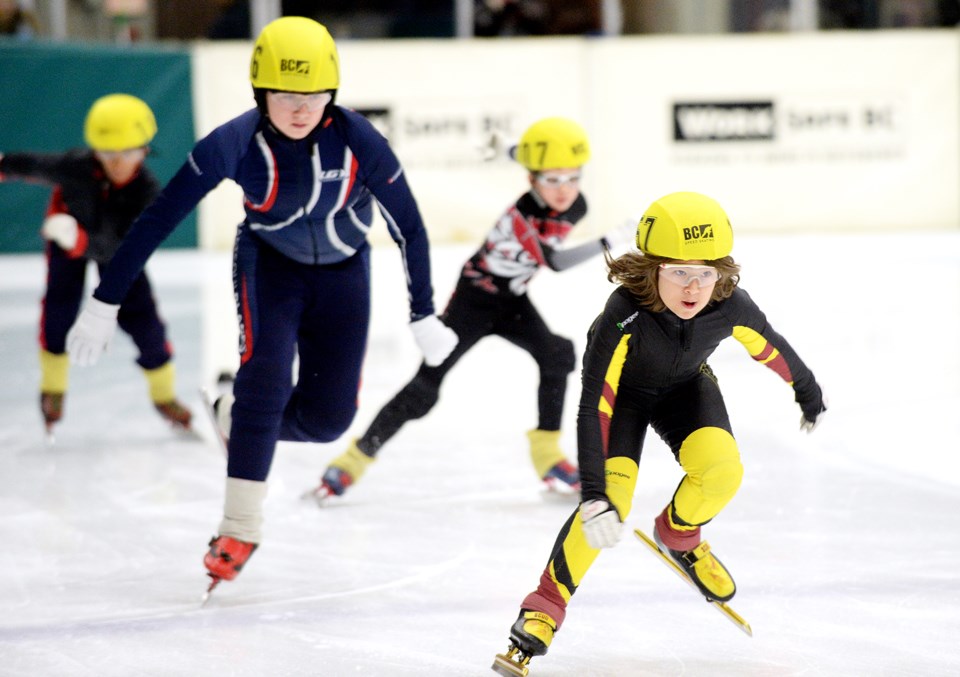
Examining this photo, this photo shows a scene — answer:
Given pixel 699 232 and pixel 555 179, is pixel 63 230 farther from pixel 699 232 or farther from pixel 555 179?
pixel 699 232

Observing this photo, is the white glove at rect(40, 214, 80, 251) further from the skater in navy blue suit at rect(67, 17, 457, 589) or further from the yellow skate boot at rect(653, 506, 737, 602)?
the yellow skate boot at rect(653, 506, 737, 602)

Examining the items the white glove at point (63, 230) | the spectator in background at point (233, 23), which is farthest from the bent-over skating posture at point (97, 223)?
the spectator in background at point (233, 23)

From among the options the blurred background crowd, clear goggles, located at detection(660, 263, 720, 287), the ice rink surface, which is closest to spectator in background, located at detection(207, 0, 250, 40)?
the blurred background crowd

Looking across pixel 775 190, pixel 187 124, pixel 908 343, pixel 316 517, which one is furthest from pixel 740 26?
pixel 316 517

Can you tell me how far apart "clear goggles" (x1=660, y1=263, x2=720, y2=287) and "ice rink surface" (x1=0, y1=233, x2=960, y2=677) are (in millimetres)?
895

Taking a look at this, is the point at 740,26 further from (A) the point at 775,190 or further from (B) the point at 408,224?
(B) the point at 408,224

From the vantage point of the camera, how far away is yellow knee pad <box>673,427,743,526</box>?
124 inches

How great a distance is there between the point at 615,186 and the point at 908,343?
19.9 ft

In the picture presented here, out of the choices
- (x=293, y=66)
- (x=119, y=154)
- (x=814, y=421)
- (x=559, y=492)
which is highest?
(x=293, y=66)

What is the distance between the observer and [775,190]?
524 inches

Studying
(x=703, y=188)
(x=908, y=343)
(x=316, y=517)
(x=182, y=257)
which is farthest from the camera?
(x=703, y=188)

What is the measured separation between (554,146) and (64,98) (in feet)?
28.7

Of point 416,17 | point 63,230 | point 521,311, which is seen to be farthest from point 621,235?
point 416,17

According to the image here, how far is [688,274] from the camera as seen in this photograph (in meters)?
3.00
